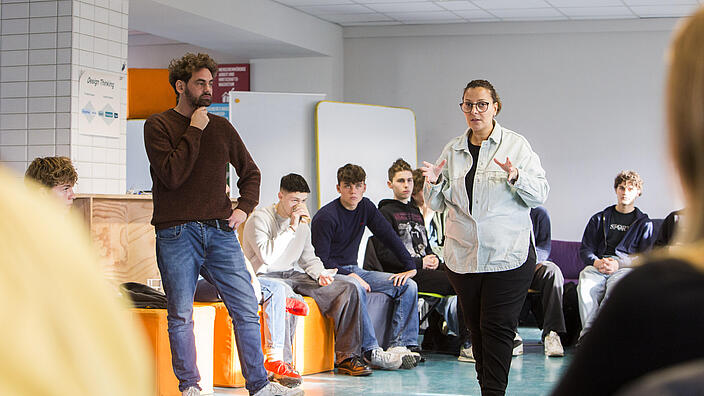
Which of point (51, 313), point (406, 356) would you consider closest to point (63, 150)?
point (406, 356)

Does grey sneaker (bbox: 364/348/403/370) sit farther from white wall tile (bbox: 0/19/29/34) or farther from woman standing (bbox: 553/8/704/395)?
woman standing (bbox: 553/8/704/395)

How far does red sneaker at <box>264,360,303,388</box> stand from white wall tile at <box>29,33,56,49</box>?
291 cm

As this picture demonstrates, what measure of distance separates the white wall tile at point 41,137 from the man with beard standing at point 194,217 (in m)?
2.61

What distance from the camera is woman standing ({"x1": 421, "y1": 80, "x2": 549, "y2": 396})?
3.37m

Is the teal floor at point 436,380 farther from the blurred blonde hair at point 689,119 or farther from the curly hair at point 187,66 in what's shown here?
the blurred blonde hair at point 689,119

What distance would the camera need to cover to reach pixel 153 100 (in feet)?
32.0

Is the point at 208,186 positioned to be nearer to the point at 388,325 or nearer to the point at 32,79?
the point at 388,325

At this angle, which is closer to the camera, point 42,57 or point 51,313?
point 51,313

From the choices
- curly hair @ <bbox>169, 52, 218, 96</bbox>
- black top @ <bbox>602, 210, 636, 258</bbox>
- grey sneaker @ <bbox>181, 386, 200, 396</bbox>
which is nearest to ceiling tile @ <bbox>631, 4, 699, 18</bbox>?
black top @ <bbox>602, 210, 636, 258</bbox>

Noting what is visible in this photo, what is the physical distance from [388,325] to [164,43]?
558cm

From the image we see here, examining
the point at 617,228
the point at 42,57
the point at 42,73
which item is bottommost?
the point at 617,228

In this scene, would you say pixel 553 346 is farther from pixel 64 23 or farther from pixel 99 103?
pixel 64 23

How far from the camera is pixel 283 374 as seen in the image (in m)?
4.60

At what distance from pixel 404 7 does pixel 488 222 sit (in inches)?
209
